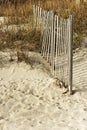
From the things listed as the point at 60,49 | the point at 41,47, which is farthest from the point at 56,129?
the point at 41,47

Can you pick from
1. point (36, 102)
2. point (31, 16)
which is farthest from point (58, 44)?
point (31, 16)

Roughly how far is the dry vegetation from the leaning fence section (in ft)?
1.35

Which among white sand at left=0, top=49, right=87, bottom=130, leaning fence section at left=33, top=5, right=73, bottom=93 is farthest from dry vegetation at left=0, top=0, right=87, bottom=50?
white sand at left=0, top=49, right=87, bottom=130

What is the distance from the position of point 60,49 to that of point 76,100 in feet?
4.03

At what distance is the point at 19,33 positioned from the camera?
8.72 meters

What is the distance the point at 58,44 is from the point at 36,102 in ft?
4.65

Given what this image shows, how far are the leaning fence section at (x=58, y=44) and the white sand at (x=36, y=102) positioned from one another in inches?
8.9

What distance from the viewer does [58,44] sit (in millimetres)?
6891

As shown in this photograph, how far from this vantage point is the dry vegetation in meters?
8.49

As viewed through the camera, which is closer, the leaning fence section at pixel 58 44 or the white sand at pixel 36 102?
the white sand at pixel 36 102

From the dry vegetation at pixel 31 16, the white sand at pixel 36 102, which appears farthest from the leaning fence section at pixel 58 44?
the dry vegetation at pixel 31 16

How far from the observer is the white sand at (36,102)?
529 cm

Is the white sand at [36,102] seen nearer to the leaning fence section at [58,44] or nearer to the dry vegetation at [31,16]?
the leaning fence section at [58,44]

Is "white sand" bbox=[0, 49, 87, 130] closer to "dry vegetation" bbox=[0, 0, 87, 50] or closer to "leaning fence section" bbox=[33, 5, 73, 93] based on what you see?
"leaning fence section" bbox=[33, 5, 73, 93]
